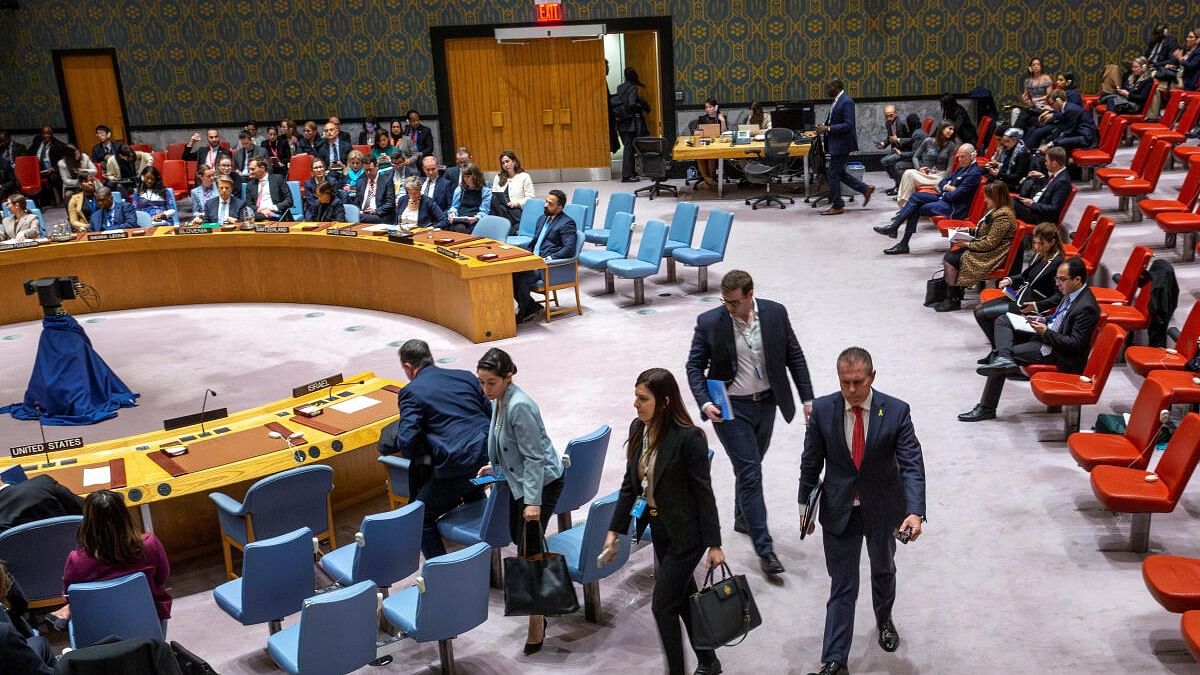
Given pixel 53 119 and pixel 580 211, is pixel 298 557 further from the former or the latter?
pixel 53 119

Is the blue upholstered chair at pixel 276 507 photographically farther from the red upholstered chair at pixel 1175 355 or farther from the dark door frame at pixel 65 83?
the dark door frame at pixel 65 83

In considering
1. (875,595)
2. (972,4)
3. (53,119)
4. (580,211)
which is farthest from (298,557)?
(53,119)

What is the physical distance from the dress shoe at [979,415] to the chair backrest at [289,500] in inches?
163

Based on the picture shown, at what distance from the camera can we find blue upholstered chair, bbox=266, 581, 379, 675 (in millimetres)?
4418

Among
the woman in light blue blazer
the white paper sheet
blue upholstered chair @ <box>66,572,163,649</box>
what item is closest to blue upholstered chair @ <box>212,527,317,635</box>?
blue upholstered chair @ <box>66,572,163,649</box>

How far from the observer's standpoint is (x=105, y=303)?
12.4m

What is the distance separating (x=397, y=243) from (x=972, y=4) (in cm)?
1054

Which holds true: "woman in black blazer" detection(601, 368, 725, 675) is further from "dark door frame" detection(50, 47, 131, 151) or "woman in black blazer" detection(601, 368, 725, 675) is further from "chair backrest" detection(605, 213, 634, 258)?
"dark door frame" detection(50, 47, 131, 151)

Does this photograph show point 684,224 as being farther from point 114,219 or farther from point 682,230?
point 114,219

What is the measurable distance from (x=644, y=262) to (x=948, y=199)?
336cm

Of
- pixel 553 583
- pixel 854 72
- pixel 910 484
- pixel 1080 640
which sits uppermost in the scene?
pixel 854 72

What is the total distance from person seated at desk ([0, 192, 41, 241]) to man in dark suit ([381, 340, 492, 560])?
8.70 m

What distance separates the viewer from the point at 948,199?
11867mm

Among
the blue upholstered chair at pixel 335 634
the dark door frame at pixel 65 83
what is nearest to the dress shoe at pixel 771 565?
the blue upholstered chair at pixel 335 634
